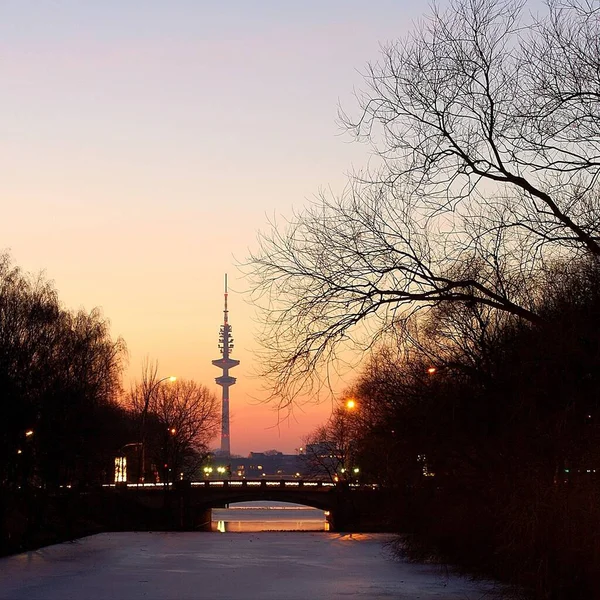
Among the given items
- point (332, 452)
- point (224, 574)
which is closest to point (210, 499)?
point (332, 452)

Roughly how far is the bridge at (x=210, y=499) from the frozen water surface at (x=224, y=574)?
38351mm

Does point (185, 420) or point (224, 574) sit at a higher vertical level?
point (185, 420)

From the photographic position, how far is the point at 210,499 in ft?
340

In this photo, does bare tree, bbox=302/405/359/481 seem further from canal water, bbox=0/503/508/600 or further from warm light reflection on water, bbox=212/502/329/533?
canal water, bbox=0/503/508/600

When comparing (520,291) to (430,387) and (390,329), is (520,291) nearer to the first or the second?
(390,329)

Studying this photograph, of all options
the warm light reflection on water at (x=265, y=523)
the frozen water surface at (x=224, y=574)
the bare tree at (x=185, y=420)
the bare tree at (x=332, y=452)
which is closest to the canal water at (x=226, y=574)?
the frozen water surface at (x=224, y=574)

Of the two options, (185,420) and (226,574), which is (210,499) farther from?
(226,574)

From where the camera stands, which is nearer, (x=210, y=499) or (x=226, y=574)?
(x=226, y=574)

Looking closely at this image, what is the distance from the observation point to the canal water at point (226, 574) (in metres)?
27.6

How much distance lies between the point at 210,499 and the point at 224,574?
232 ft

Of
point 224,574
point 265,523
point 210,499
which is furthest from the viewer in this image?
point 265,523

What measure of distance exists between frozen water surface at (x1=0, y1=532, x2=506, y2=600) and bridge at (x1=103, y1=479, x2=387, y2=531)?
1510 inches

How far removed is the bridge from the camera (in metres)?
89.0

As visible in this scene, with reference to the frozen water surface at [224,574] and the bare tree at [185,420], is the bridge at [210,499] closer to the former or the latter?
the bare tree at [185,420]
